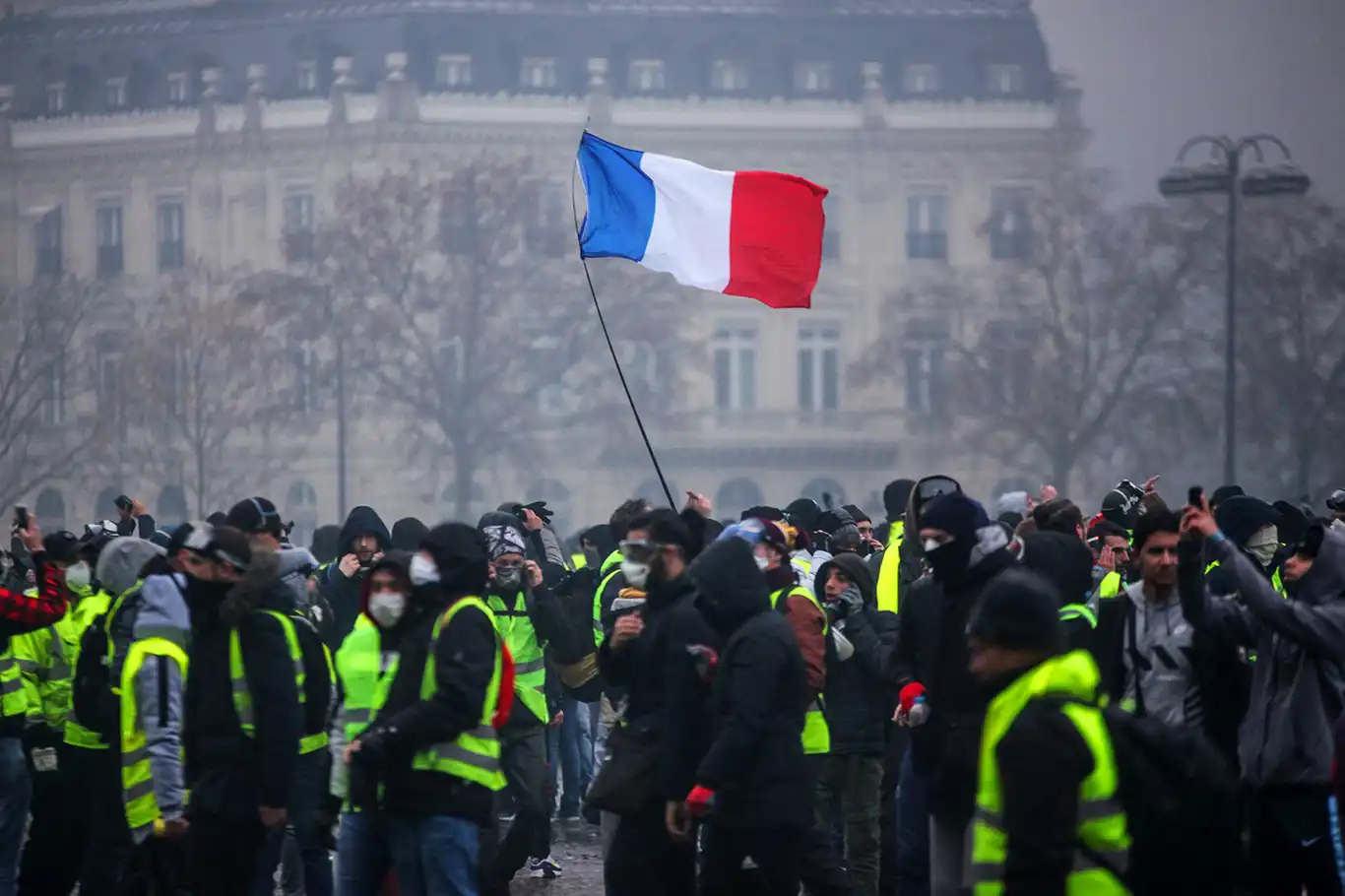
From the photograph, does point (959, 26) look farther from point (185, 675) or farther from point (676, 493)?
point (185, 675)

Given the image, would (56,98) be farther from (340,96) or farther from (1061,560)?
(1061,560)

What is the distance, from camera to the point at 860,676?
9727 millimetres

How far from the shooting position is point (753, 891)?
716 cm

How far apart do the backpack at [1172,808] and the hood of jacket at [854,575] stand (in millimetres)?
4085

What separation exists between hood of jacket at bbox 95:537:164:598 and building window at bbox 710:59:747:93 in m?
64.6

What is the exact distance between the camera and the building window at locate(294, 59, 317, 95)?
2761 inches

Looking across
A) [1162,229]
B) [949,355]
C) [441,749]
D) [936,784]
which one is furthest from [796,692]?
[949,355]

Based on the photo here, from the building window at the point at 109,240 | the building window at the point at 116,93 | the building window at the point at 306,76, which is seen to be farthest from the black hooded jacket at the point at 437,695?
the building window at the point at 116,93

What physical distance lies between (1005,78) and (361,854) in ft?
221

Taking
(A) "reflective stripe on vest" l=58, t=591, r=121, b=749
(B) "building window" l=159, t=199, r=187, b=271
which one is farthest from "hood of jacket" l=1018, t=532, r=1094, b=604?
(B) "building window" l=159, t=199, r=187, b=271

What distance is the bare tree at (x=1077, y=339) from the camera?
46.8 meters

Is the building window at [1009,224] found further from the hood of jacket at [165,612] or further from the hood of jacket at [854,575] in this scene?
the hood of jacket at [165,612]

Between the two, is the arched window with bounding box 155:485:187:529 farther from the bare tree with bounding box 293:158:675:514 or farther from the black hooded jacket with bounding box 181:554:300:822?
the black hooded jacket with bounding box 181:554:300:822

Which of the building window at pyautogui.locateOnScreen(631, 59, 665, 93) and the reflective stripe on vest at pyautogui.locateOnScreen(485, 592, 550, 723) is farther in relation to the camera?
the building window at pyautogui.locateOnScreen(631, 59, 665, 93)
